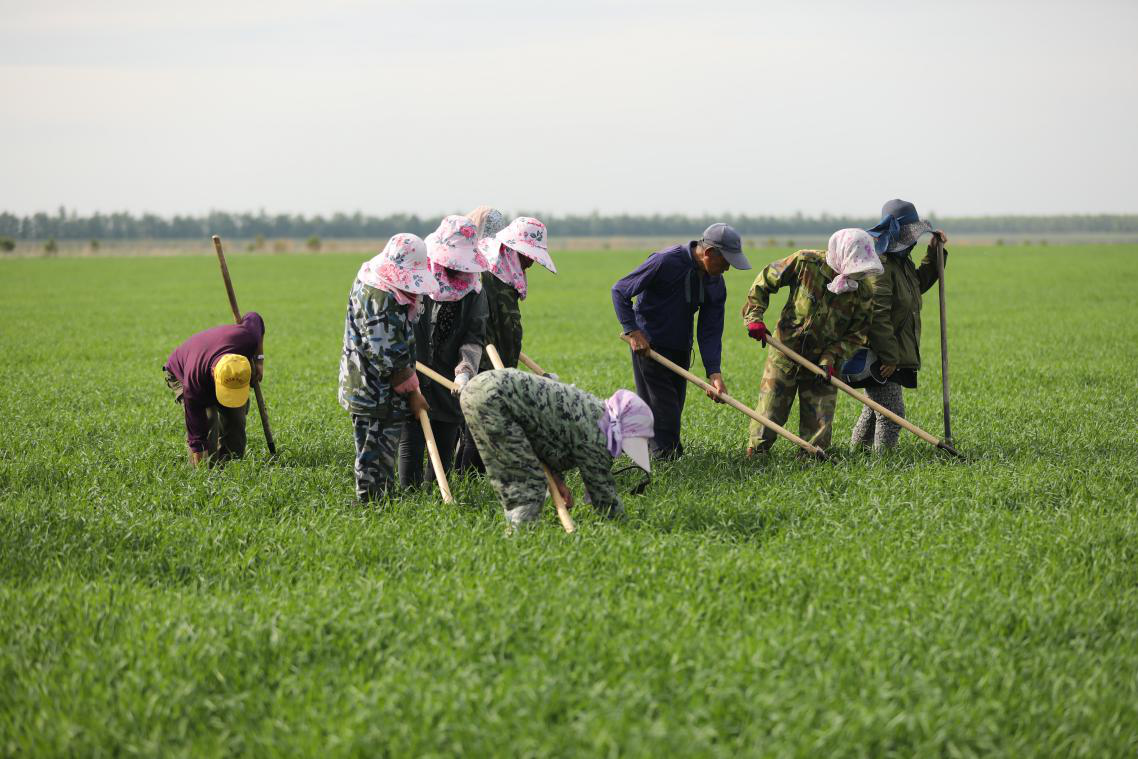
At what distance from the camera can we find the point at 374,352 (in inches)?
229

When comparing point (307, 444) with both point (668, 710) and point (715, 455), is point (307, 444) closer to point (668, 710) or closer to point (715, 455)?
point (715, 455)

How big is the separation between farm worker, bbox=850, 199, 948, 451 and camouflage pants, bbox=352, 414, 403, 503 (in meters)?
3.73

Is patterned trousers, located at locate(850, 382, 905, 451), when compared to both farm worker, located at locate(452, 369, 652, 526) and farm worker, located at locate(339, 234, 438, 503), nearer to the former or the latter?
farm worker, located at locate(452, 369, 652, 526)

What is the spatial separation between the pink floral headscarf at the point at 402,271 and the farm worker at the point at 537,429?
2.13 ft

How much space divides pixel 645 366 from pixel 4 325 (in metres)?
16.9

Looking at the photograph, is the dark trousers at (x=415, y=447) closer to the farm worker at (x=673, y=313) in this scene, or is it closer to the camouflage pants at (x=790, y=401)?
the farm worker at (x=673, y=313)

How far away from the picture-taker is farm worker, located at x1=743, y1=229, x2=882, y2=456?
7453 millimetres

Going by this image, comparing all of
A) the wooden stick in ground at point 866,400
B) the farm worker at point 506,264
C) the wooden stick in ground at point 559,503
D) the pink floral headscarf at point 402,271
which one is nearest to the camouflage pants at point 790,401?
the wooden stick in ground at point 866,400

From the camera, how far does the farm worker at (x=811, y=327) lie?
7453mm


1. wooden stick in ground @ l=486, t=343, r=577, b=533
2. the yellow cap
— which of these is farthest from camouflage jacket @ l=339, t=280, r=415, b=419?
the yellow cap

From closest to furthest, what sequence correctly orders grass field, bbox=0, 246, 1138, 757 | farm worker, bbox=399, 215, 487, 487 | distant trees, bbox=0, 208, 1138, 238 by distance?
1. grass field, bbox=0, 246, 1138, 757
2. farm worker, bbox=399, 215, 487, 487
3. distant trees, bbox=0, 208, 1138, 238

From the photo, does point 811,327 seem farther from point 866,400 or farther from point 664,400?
point 664,400

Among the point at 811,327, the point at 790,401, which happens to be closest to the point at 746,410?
the point at 790,401

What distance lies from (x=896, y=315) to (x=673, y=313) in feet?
5.63
